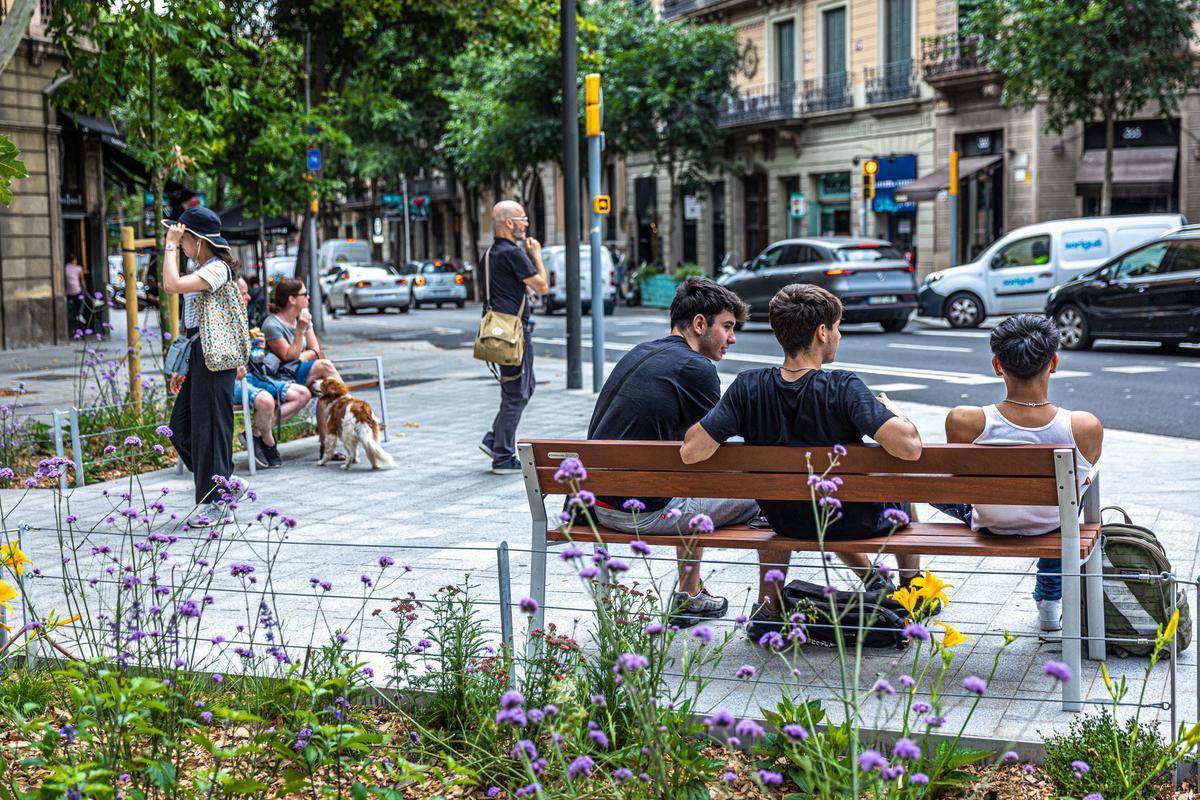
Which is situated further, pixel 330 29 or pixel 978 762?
pixel 330 29

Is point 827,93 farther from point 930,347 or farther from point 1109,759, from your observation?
point 1109,759

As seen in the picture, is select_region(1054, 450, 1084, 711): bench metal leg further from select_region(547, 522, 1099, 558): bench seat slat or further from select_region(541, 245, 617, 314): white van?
select_region(541, 245, 617, 314): white van

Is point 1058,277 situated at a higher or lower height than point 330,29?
lower

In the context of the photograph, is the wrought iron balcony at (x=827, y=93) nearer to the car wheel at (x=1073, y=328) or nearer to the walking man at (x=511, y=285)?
the car wheel at (x=1073, y=328)

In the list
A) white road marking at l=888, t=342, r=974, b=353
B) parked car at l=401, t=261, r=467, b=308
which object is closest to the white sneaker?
white road marking at l=888, t=342, r=974, b=353

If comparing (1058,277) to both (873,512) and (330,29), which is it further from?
(873,512)

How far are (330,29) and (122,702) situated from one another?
2302 cm

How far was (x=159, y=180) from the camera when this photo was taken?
1174 cm

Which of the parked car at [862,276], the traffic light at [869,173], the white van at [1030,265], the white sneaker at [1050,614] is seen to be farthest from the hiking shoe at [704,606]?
the traffic light at [869,173]

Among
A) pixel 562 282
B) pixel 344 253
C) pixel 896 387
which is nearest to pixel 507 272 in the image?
pixel 896 387

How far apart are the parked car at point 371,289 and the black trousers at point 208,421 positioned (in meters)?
30.6

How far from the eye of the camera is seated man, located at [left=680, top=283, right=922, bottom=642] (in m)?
4.77

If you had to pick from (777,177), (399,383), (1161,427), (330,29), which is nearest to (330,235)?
(777,177)

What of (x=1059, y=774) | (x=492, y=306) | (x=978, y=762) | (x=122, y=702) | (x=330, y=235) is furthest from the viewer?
(x=330, y=235)
